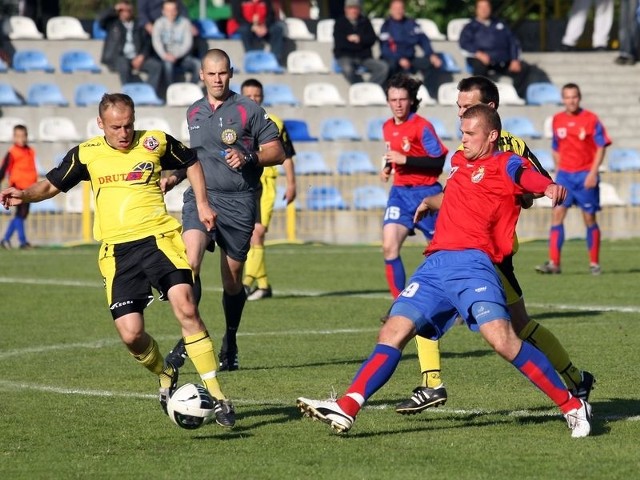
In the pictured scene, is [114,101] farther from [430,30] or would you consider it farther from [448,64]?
[430,30]

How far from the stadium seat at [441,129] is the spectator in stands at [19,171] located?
7.76 meters

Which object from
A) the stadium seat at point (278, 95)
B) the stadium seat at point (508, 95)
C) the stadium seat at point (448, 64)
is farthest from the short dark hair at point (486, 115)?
the stadium seat at point (448, 64)

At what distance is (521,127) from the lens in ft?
86.7

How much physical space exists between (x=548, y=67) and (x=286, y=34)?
19.7ft

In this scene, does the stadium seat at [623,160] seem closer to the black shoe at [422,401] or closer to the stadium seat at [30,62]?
the stadium seat at [30,62]

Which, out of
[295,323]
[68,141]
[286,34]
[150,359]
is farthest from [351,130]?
[150,359]

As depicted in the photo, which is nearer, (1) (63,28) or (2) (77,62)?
(2) (77,62)

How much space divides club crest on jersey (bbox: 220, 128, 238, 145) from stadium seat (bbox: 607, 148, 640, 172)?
58.6 feet

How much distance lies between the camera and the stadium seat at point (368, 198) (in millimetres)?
23859

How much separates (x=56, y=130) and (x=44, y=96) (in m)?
1.38

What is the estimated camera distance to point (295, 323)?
42.3ft

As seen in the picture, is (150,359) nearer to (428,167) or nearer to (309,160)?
(428,167)

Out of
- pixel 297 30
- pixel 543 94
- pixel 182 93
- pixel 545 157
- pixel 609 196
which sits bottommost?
pixel 609 196

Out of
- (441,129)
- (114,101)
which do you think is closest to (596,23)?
(441,129)
